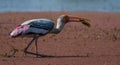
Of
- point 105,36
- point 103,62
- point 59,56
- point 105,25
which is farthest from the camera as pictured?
point 105,25

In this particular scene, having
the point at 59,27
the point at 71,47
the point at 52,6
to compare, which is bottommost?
the point at 71,47

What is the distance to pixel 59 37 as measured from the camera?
18359mm

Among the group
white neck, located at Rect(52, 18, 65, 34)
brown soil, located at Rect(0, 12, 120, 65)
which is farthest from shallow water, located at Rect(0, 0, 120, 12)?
white neck, located at Rect(52, 18, 65, 34)

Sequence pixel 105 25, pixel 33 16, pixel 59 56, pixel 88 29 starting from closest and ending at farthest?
pixel 59 56
pixel 88 29
pixel 105 25
pixel 33 16

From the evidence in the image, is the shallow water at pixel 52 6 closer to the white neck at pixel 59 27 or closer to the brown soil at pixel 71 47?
the brown soil at pixel 71 47

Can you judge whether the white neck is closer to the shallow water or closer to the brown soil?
the brown soil

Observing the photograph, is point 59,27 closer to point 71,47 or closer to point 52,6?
point 71,47

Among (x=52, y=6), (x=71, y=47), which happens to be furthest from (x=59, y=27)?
(x=52, y=6)

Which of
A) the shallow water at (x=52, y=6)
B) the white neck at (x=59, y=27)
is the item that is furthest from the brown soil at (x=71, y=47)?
the shallow water at (x=52, y=6)

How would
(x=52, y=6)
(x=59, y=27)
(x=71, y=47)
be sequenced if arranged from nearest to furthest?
1. (x=59, y=27)
2. (x=71, y=47)
3. (x=52, y=6)

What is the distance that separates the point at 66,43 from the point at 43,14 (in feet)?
41.8

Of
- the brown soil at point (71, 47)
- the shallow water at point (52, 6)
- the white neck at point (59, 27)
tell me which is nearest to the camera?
the brown soil at point (71, 47)

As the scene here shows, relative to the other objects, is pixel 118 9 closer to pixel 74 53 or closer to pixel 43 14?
pixel 43 14

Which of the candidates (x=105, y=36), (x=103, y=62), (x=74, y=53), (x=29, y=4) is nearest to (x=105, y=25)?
(x=105, y=36)
